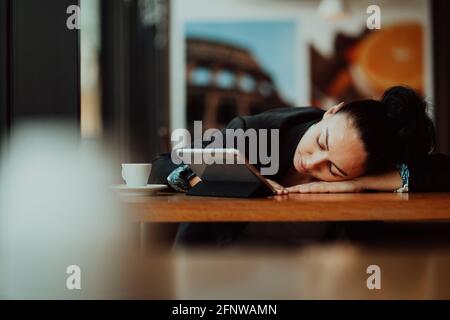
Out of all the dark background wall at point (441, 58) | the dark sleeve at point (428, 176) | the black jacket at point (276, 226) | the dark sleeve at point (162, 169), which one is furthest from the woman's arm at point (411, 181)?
the dark background wall at point (441, 58)

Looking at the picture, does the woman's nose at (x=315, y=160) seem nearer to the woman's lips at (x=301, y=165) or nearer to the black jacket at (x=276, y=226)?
the woman's lips at (x=301, y=165)

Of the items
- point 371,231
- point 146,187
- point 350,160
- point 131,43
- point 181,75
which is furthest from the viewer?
point 181,75

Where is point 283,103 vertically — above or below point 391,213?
above

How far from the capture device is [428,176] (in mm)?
1245

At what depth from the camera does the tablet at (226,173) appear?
102cm

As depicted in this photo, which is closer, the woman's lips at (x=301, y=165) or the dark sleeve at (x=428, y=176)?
the dark sleeve at (x=428, y=176)

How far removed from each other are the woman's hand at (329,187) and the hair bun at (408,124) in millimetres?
148

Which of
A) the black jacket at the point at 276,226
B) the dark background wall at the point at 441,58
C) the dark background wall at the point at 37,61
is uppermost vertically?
the dark background wall at the point at 441,58

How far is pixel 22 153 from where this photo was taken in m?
1.01

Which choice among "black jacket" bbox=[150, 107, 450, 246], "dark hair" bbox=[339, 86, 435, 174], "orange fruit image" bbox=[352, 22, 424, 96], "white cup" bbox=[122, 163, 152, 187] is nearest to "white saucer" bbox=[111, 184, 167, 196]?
"white cup" bbox=[122, 163, 152, 187]

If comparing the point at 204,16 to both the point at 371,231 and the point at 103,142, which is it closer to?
the point at 103,142

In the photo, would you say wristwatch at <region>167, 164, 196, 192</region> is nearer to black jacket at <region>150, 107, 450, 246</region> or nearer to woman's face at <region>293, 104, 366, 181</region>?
black jacket at <region>150, 107, 450, 246</region>
